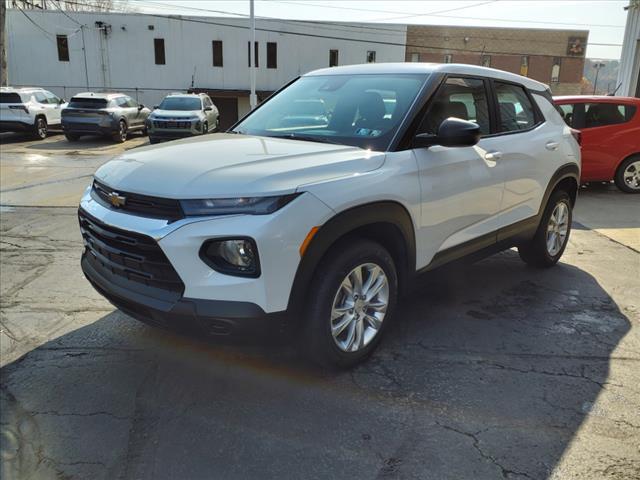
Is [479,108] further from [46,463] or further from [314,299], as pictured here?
[46,463]

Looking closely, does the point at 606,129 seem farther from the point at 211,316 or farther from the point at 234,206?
the point at 211,316

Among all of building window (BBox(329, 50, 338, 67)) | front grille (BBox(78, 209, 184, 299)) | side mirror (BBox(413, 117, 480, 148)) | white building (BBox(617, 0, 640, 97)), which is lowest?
front grille (BBox(78, 209, 184, 299))

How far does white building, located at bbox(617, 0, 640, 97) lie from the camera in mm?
→ 14594

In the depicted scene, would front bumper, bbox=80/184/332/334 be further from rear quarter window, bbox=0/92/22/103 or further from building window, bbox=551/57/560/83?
building window, bbox=551/57/560/83

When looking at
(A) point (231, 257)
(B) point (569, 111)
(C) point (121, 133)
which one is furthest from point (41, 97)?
(A) point (231, 257)

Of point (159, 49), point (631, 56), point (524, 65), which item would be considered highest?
point (524, 65)

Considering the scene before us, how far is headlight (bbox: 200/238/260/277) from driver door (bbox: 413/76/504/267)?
4.28ft

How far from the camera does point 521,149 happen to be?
4320 mm

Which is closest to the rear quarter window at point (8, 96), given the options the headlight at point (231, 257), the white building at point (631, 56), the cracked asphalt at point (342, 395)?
the cracked asphalt at point (342, 395)

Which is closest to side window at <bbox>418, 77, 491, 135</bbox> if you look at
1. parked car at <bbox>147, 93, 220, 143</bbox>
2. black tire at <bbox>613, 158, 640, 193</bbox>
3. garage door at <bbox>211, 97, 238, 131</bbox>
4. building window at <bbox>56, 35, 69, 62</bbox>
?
black tire at <bbox>613, 158, 640, 193</bbox>

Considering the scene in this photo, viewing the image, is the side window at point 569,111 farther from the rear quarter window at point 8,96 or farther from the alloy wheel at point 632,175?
the rear quarter window at point 8,96

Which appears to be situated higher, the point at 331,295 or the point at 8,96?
the point at 8,96

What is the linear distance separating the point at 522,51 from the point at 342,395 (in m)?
46.3

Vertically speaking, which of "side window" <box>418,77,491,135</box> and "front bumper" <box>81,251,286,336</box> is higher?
"side window" <box>418,77,491,135</box>
